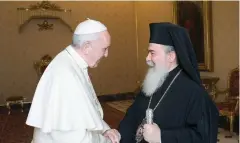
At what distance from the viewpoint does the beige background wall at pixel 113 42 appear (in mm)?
7234

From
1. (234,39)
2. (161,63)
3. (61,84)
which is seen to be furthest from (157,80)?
(234,39)

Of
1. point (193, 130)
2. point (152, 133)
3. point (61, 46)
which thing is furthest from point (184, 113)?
point (61, 46)

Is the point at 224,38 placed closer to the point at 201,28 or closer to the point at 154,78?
the point at 201,28

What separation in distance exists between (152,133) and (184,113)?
30 centimetres

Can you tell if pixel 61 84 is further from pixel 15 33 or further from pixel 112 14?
pixel 112 14

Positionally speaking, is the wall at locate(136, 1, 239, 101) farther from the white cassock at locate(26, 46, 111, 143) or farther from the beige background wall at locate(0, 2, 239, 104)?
the white cassock at locate(26, 46, 111, 143)

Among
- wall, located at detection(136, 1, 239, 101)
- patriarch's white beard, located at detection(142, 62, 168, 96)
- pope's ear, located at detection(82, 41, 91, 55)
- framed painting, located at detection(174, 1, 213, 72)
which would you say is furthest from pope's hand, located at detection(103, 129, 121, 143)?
framed painting, located at detection(174, 1, 213, 72)

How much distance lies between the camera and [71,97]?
5.98 feet

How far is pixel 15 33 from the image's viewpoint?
30.6 ft

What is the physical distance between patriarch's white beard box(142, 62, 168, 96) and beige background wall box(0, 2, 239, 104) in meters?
5.00

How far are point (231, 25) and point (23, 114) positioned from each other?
5.78m

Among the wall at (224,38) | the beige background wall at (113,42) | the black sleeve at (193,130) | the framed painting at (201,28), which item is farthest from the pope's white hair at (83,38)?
the framed painting at (201,28)

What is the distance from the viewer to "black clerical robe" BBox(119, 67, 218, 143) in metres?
2.07

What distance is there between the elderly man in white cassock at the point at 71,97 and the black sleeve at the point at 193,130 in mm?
421
